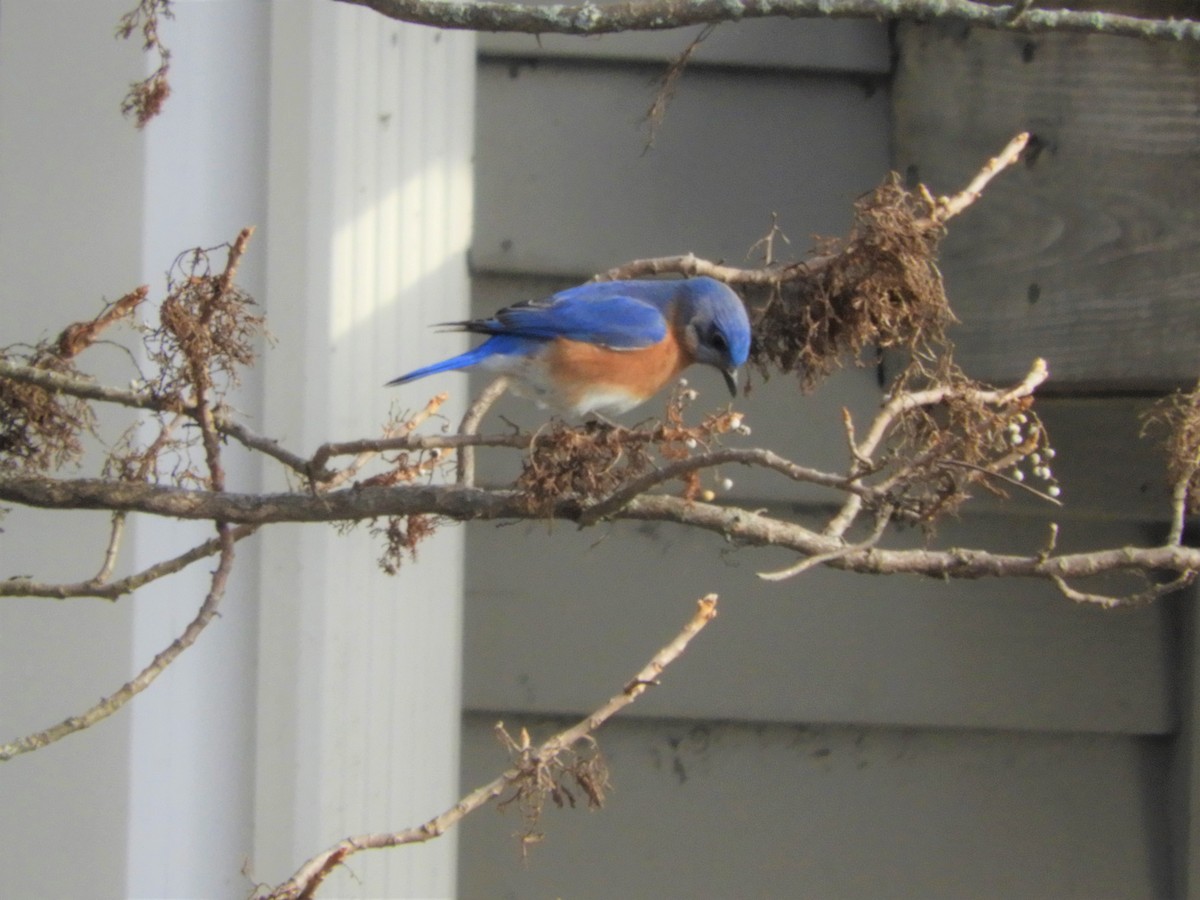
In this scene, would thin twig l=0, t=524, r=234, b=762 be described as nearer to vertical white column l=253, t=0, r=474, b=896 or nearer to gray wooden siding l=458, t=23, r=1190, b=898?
vertical white column l=253, t=0, r=474, b=896

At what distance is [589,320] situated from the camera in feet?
5.93

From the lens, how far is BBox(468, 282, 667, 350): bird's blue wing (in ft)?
5.83

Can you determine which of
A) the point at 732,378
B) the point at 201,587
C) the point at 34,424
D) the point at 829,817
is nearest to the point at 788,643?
the point at 829,817

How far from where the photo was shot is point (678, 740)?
230 cm

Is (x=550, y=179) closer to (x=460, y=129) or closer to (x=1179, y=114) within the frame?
(x=460, y=129)

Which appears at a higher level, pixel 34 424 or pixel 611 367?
pixel 611 367

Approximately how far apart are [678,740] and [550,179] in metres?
1.05

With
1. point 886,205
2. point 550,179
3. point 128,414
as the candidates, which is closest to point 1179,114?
point 886,205

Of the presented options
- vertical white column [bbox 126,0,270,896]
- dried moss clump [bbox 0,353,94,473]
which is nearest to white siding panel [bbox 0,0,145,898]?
vertical white column [bbox 126,0,270,896]

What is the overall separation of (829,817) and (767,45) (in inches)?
54.8

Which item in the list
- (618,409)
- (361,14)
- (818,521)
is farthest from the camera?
(818,521)

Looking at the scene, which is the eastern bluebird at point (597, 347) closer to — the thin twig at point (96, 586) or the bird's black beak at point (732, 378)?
the bird's black beak at point (732, 378)

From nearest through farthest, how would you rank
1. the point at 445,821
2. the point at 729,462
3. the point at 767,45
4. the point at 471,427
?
the point at 729,462 → the point at 445,821 → the point at 471,427 → the point at 767,45

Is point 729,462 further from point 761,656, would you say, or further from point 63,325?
point 761,656
